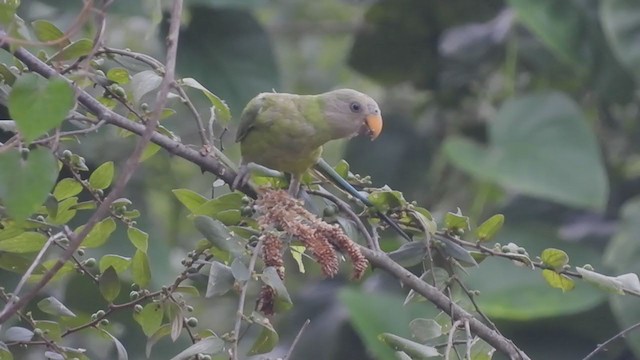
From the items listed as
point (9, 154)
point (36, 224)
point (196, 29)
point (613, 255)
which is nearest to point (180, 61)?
point (196, 29)

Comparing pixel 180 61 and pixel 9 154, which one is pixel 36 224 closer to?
pixel 9 154

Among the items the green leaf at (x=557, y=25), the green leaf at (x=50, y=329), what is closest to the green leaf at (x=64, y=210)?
the green leaf at (x=50, y=329)

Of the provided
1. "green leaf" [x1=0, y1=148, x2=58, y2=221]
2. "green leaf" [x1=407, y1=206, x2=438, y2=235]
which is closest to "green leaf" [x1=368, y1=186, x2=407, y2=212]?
"green leaf" [x1=407, y1=206, x2=438, y2=235]

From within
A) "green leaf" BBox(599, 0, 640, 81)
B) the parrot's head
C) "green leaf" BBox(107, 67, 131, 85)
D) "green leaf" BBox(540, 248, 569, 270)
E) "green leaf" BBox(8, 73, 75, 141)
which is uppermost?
"green leaf" BBox(599, 0, 640, 81)

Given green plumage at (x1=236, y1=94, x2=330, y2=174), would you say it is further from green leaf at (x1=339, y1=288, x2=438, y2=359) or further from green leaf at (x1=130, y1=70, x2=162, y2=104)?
green leaf at (x1=339, y1=288, x2=438, y2=359)

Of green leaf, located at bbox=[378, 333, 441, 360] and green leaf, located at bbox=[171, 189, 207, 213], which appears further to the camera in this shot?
green leaf, located at bbox=[171, 189, 207, 213]

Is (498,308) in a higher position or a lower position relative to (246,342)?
higher

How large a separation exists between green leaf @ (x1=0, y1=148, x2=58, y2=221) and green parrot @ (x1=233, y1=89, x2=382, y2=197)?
32.1 inches

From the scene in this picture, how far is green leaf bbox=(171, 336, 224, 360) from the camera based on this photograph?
1.13 m

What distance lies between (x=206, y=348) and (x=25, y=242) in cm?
30

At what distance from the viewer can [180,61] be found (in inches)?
129

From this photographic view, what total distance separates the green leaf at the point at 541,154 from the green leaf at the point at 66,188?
199cm

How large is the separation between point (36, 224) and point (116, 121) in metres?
0.16

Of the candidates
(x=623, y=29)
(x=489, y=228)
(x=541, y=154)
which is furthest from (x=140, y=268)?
(x=623, y=29)
